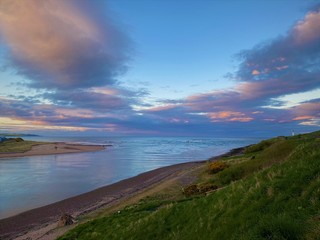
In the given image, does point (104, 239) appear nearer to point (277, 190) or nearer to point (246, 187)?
point (246, 187)

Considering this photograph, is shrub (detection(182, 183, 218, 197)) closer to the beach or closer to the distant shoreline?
the beach

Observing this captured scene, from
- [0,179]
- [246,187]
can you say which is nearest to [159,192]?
[246,187]

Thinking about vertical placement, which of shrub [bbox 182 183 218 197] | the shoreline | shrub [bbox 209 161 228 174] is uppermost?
shrub [bbox 209 161 228 174]

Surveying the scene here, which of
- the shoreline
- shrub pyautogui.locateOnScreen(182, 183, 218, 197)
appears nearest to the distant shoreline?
the shoreline

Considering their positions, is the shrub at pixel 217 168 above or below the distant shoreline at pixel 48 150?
below

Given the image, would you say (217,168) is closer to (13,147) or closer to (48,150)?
(48,150)

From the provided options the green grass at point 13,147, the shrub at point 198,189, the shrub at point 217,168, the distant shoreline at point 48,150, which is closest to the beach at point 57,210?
the shrub at point 217,168

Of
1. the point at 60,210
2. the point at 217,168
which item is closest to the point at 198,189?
the point at 217,168

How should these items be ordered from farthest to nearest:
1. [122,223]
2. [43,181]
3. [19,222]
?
[43,181] → [19,222] → [122,223]

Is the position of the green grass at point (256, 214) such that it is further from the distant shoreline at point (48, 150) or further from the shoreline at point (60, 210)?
the distant shoreline at point (48, 150)

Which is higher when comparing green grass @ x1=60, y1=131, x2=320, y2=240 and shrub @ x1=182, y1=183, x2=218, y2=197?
green grass @ x1=60, y1=131, x2=320, y2=240

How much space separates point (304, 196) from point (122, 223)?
9.16 m

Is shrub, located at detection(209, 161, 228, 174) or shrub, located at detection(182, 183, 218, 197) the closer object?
shrub, located at detection(182, 183, 218, 197)

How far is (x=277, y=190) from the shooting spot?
8367mm
